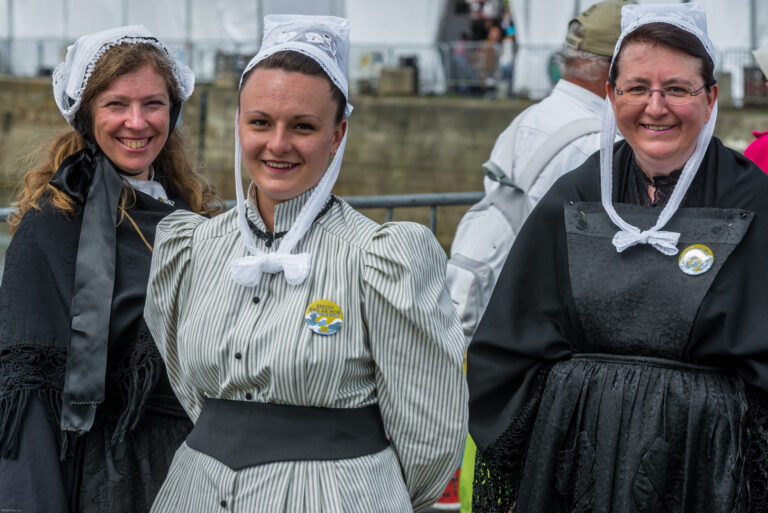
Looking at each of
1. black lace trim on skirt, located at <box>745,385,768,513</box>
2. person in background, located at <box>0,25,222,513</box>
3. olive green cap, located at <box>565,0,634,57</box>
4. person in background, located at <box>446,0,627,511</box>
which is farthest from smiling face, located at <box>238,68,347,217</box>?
olive green cap, located at <box>565,0,634,57</box>

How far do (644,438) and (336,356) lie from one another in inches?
37.3

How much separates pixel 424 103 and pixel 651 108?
16.8m

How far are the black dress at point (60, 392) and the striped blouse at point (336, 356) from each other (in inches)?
18.2

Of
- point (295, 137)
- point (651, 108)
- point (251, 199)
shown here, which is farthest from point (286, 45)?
point (651, 108)

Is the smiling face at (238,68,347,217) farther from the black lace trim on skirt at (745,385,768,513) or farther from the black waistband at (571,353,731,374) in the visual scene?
the black lace trim on skirt at (745,385,768,513)

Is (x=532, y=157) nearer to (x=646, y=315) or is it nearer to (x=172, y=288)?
(x=646, y=315)

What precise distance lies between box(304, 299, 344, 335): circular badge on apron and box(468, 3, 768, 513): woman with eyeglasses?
2.61 feet

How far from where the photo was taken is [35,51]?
1002 inches

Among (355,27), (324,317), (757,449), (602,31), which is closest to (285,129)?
(324,317)

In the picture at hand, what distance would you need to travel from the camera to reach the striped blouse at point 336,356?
2496 mm

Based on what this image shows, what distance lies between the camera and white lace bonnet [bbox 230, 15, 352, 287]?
256 cm

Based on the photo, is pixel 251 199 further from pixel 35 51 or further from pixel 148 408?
pixel 35 51

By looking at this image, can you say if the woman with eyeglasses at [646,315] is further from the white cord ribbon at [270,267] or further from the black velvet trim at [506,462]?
the white cord ribbon at [270,267]

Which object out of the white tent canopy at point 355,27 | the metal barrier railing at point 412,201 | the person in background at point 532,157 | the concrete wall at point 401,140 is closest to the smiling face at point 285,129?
the person in background at point 532,157
